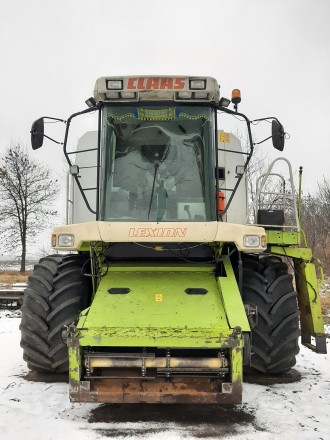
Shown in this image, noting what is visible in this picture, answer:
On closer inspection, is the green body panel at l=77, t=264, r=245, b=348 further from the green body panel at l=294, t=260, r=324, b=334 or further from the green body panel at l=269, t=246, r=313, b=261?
the green body panel at l=294, t=260, r=324, b=334

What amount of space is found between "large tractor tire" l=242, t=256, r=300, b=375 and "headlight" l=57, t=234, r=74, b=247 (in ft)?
6.34

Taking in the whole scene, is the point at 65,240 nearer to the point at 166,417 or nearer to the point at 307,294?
the point at 166,417

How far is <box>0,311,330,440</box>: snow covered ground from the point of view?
152 inches

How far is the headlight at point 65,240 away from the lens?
4750 millimetres

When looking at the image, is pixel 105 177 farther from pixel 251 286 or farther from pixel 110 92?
pixel 251 286

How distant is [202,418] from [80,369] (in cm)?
117

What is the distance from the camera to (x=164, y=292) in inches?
188

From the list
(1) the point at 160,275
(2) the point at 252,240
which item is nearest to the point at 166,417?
(1) the point at 160,275

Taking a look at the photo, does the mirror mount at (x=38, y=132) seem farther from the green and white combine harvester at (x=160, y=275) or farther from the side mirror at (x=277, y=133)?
the side mirror at (x=277, y=133)

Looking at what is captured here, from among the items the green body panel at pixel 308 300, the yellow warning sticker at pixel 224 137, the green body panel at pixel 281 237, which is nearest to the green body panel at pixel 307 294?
the green body panel at pixel 308 300

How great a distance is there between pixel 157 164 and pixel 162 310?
1.58 m

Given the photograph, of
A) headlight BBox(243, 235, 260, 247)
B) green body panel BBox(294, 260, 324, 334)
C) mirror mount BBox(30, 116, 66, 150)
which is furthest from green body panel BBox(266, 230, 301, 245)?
mirror mount BBox(30, 116, 66, 150)

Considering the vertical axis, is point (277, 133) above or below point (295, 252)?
above

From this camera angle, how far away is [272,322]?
504 cm
